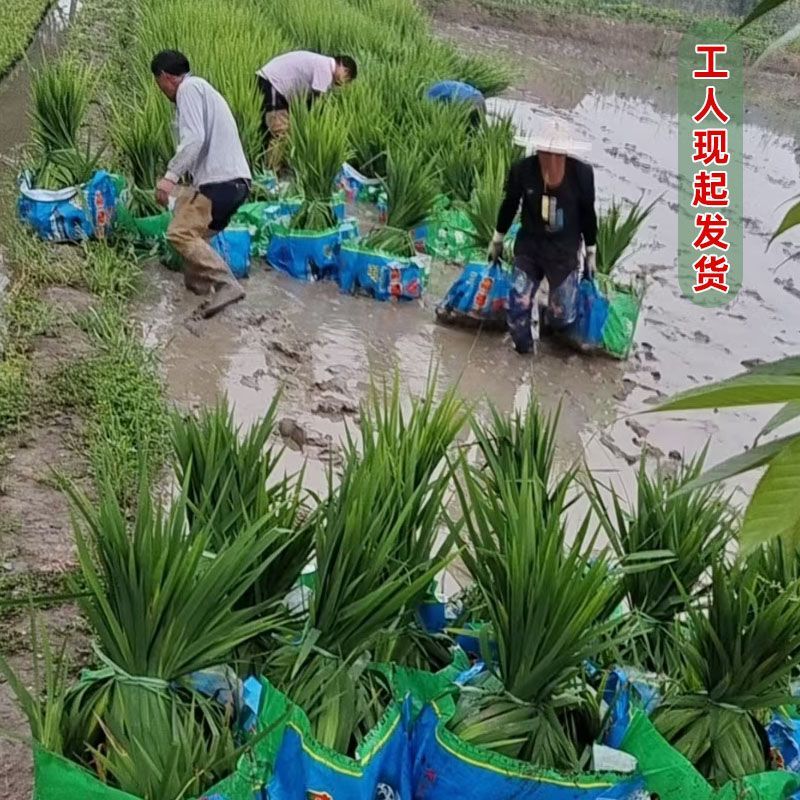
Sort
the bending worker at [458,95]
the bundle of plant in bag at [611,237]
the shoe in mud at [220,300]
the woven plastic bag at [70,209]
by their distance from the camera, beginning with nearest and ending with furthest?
the shoe in mud at [220,300]
the woven plastic bag at [70,209]
the bundle of plant in bag at [611,237]
the bending worker at [458,95]

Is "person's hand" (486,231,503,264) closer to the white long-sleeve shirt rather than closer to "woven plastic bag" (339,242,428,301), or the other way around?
"woven plastic bag" (339,242,428,301)

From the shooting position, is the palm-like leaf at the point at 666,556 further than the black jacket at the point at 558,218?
No

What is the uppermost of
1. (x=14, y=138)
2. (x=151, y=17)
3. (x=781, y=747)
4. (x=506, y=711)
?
(x=151, y=17)

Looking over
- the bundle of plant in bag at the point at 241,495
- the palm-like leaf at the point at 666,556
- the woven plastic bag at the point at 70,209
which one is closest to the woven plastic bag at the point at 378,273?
the woven plastic bag at the point at 70,209

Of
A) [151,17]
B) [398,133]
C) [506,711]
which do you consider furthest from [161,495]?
[151,17]

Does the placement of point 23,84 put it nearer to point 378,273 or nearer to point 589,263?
point 378,273

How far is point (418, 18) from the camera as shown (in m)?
11.5

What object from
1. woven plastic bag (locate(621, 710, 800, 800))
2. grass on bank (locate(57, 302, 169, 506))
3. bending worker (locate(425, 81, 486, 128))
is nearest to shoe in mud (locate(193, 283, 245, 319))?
grass on bank (locate(57, 302, 169, 506))

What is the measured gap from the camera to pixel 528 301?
4.68 m

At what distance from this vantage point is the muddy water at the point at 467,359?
4.04 m

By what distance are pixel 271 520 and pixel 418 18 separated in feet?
34.5

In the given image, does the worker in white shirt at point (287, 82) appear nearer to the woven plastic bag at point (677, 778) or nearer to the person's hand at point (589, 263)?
the person's hand at point (589, 263)

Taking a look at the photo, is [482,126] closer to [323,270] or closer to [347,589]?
[323,270]

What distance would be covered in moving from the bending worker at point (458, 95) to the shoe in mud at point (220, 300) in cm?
297
